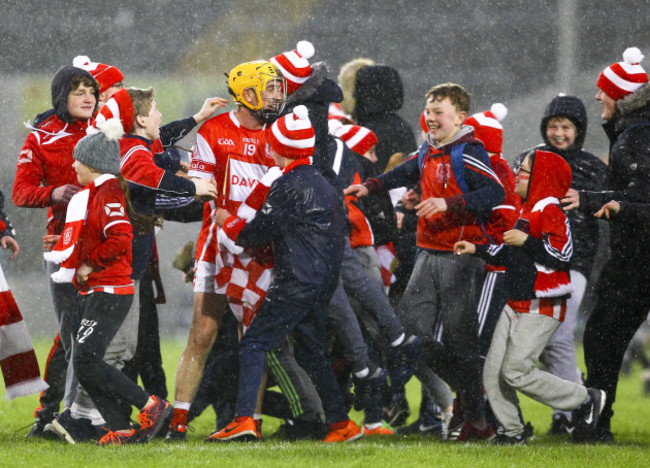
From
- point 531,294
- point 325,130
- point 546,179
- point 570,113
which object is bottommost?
point 531,294

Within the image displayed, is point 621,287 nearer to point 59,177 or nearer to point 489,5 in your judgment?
point 59,177

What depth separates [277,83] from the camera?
6.68m

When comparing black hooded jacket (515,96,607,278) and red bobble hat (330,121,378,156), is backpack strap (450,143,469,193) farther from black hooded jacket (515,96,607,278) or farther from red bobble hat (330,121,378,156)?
red bobble hat (330,121,378,156)

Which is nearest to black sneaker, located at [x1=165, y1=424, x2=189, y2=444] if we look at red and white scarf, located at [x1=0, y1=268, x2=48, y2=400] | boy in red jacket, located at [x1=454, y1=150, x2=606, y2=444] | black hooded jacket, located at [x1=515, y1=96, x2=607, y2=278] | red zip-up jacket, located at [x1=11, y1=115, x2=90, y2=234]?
red and white scarf, located at [x1=0, y1=268, x2=48, y2=400]

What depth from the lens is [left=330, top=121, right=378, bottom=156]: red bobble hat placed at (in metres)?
8.02

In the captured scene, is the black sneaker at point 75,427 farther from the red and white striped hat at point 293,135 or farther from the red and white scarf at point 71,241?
the red and white striped hat at point 293,135

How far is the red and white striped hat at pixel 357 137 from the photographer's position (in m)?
8.02

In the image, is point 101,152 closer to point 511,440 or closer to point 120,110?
point 120,110

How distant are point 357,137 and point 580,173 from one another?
1438 millimetres

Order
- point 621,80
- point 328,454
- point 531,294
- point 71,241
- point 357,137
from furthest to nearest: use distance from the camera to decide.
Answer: point 357,137 → point 621,80 → point 531,294 → point 71,241 → point 328,454

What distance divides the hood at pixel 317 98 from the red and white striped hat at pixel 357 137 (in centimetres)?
76

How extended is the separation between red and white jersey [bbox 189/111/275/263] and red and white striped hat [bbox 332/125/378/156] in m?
1.41

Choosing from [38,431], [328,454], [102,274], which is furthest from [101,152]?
[328,454]

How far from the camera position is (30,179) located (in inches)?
269
